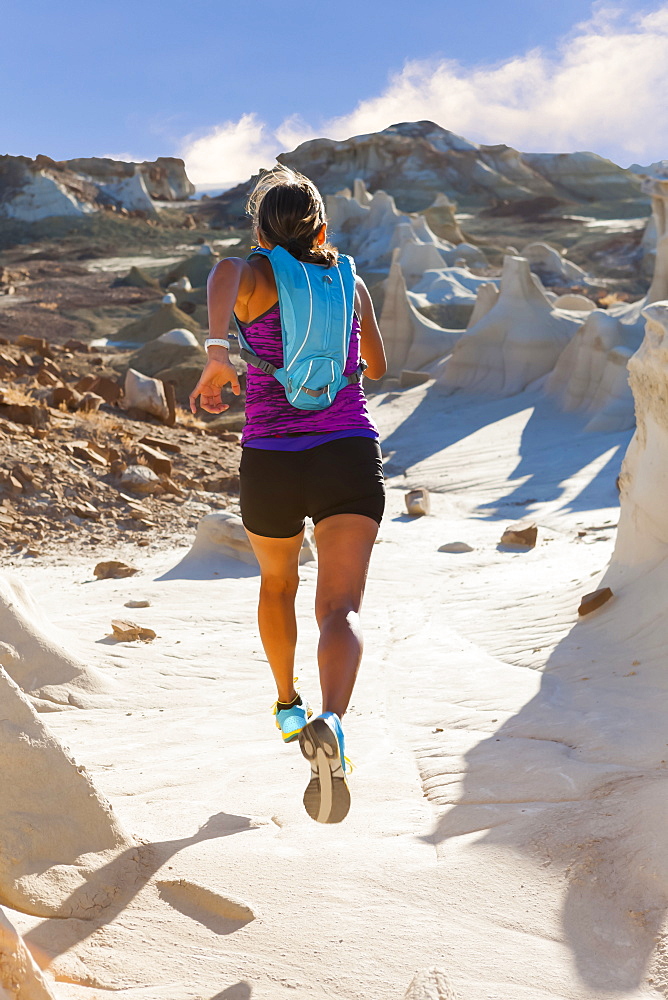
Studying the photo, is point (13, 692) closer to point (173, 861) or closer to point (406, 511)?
point (173, 861)

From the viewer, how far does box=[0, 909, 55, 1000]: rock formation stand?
56.1 inches

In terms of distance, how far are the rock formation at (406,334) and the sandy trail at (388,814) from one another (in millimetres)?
14584

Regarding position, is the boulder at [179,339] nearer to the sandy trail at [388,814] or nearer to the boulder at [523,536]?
the boulder at [523,536]

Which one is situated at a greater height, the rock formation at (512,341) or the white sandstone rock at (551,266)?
the white sandstone rock at (551,266)

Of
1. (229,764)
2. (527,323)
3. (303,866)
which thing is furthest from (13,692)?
(527,323)

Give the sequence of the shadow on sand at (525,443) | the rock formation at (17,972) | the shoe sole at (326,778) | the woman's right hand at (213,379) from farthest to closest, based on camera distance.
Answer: the shadow on sand at (525,443)
the woman's right hand at (213,379)
the shoe sole at (326,778)
the rock formation at (17,972)

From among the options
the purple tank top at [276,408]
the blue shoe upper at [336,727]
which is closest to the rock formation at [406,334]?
the purple tank top at [276,408]

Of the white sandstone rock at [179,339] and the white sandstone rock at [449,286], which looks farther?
the white sandstone rock at [449,286]

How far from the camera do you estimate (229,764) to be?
9.93ft

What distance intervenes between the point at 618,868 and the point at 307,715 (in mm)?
981

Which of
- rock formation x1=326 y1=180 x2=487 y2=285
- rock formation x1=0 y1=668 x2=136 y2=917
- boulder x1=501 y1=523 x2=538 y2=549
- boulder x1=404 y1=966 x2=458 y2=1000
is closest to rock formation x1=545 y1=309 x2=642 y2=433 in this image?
boulder x1=501 y1=523 x2=538 y2=549

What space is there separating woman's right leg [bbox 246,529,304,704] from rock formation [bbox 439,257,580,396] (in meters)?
14.3

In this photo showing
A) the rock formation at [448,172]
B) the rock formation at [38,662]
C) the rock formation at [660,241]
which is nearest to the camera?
the rock formation at [38,662]

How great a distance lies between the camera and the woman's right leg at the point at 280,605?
2.39 meters
